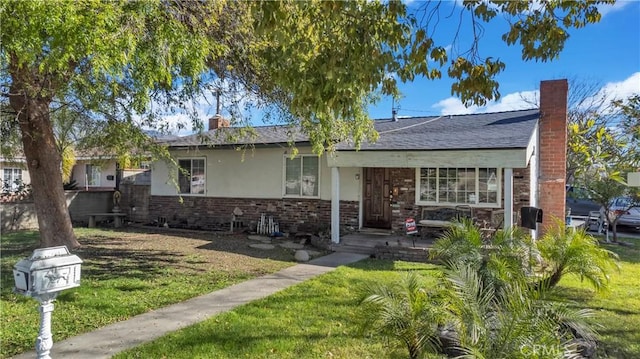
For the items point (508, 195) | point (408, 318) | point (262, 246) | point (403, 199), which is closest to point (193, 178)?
point (262, 246)

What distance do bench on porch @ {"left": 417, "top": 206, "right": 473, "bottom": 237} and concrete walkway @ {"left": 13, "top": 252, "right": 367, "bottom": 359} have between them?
4.19m

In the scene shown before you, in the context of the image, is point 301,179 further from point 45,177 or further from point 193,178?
point 45,177

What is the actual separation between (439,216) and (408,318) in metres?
8.53

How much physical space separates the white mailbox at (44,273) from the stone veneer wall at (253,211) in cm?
1067

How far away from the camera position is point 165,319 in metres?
5.64

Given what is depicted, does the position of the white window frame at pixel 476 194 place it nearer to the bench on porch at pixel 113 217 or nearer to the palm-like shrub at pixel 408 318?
the palm-like shrub at pixel 408 318

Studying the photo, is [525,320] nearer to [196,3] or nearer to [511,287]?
[511,287]

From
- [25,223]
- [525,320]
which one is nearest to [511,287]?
[525,320]

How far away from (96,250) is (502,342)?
34.8 feet

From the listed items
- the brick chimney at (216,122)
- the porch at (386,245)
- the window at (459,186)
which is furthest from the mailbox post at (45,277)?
the brick chimney at (216,122)

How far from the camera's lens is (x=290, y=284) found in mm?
7699

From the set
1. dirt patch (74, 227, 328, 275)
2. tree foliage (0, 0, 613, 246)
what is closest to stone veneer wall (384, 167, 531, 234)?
dirt patch (74, 227, 328, 275)

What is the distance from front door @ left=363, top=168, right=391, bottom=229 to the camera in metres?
13.5

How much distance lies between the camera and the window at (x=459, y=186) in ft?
38.2
